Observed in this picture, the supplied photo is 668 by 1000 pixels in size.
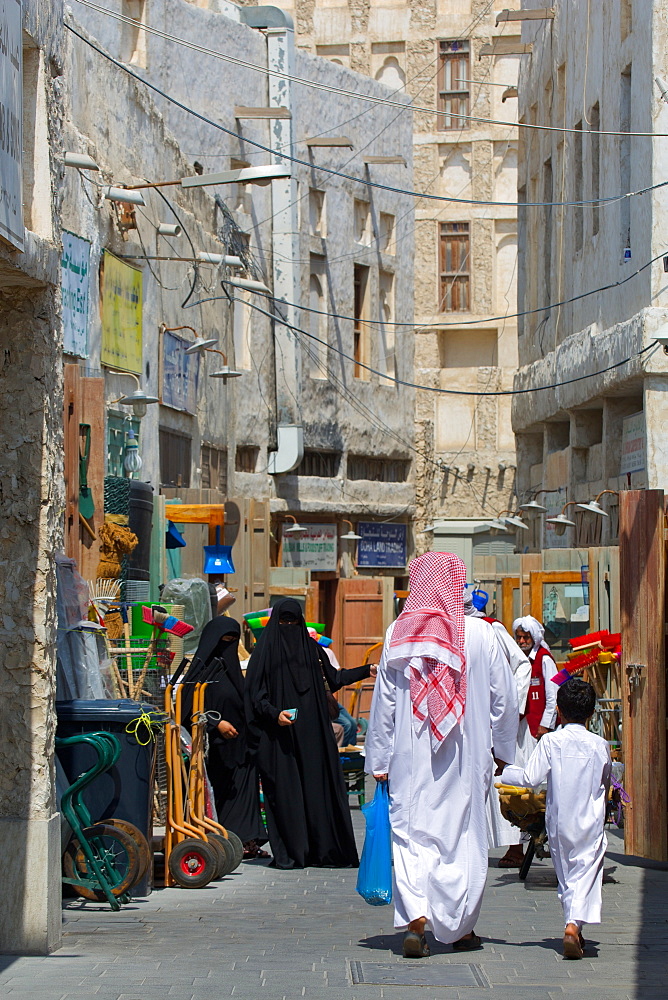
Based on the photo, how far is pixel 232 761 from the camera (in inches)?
386

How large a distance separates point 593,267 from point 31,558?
14.9 m

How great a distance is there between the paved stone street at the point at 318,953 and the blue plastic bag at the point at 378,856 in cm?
24

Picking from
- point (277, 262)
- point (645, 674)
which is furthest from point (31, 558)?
point (277, 262)

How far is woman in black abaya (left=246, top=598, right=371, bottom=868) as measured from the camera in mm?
9523

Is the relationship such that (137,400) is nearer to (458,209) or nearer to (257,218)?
(257,218)

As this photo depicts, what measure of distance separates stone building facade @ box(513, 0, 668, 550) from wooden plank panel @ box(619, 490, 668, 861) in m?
7.28

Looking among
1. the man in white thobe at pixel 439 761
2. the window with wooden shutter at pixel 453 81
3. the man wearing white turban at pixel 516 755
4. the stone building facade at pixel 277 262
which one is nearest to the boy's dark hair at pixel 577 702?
the man in white thobe at pixel 439 761

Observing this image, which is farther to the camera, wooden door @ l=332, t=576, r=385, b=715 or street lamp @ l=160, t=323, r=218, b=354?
wooden door @ l=332, t=576, r=385, b=715

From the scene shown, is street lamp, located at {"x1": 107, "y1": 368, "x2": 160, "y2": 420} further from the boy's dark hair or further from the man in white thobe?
the boy's dark hair

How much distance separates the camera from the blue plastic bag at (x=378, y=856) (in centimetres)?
669

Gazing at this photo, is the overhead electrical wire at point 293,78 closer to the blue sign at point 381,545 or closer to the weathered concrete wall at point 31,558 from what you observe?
the blue sign at point 381,545

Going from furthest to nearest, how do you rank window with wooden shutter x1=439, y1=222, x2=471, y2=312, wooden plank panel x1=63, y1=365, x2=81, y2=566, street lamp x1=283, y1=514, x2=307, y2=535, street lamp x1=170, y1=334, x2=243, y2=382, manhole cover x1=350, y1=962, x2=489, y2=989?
window with wooden shutter x1=439, y1=222, x2=471, y2=312, street lamp x1=283, y1=514, x2=307, y2=535, street lamp x1=170, y1=334, x2=243, y2=382, wooden plank panel x1=63, y1=365, x2=81, y2=566, manhole cover x1=350, y1=962, x2=489, y2=989

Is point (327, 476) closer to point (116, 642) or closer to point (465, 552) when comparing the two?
point (465, 552)

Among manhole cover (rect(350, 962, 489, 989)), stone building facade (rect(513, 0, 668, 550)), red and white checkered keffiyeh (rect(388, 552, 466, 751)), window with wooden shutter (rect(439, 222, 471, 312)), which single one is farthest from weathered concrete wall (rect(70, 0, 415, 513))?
manhole cover (rect(350, 962, 489, 989))
